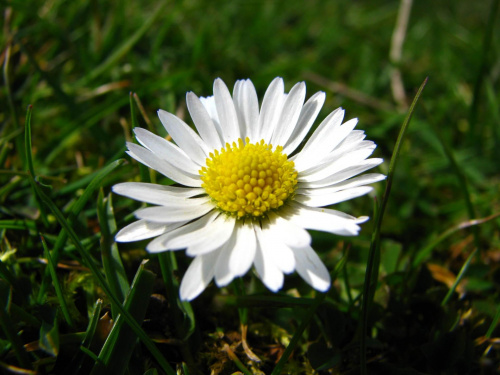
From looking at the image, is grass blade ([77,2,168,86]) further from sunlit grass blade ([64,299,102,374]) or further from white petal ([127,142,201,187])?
sunlit grass blade ([64,299,102,374])

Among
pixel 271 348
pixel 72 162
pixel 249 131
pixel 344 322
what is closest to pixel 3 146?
pixel 72 162

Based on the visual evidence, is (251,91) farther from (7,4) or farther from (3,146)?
(7,4)

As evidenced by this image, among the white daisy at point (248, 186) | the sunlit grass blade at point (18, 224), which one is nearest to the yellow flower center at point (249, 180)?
the white daisy at point (248, 186)

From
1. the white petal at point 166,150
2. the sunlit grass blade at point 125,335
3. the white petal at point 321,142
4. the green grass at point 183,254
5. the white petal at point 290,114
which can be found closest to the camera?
the sunlit grass blade at point 125,335

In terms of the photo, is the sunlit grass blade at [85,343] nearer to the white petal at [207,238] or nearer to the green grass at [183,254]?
the green grass at [183,254]

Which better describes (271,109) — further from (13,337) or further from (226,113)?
(13,337)

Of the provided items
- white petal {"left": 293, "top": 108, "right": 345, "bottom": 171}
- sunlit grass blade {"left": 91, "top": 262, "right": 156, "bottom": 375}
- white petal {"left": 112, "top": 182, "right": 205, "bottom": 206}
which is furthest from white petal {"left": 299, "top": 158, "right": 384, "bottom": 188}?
sunlit grass blade {"left": 91, "top": 262, "right": 156, "bottom": 375}

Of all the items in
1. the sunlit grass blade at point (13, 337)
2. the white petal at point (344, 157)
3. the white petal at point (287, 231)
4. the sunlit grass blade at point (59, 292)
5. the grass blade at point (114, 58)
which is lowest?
the sunlit grass blade at point (13, 337)
